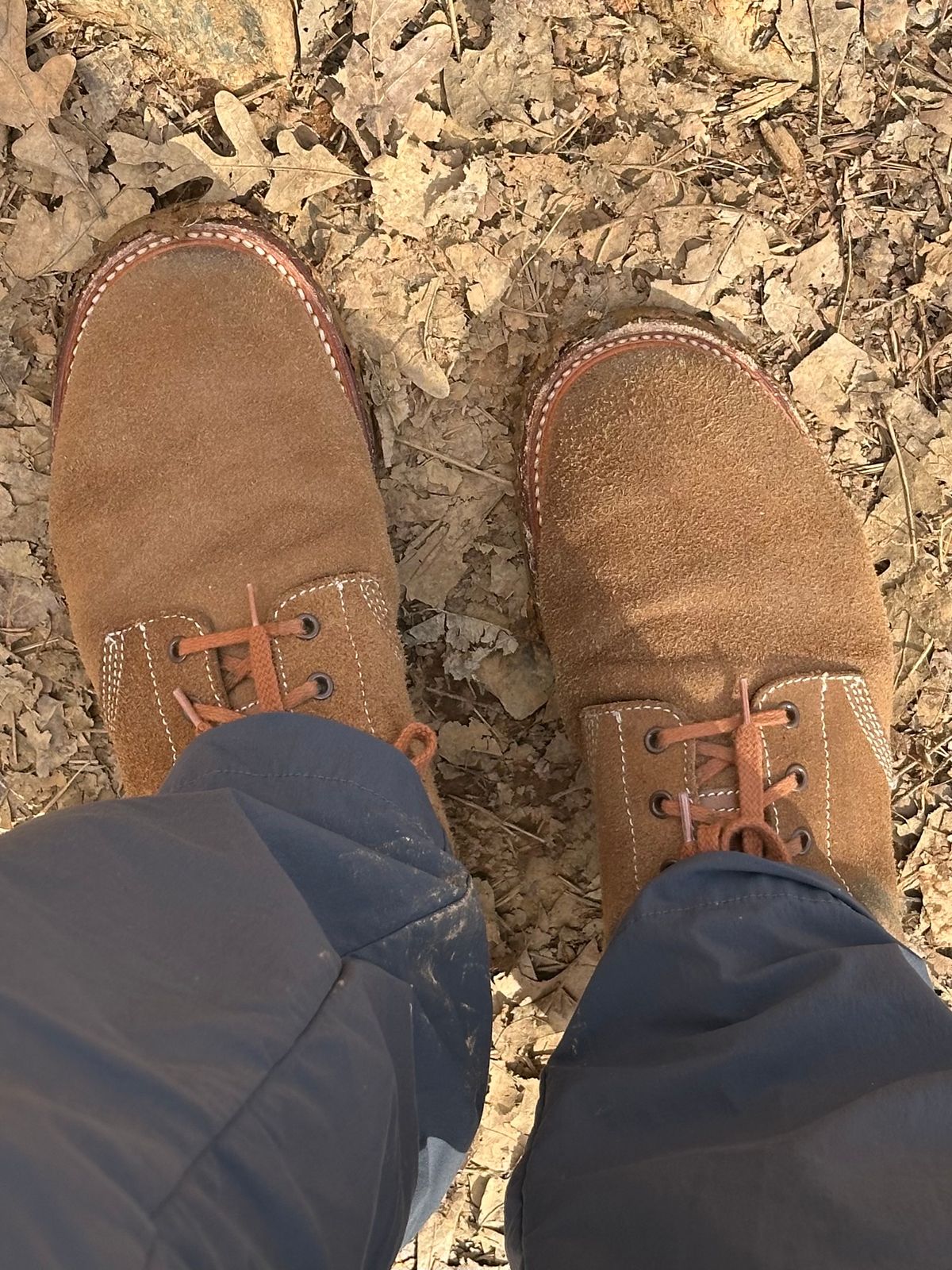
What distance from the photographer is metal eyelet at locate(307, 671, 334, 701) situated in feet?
5.11

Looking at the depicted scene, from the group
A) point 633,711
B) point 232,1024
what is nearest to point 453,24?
point 633,711

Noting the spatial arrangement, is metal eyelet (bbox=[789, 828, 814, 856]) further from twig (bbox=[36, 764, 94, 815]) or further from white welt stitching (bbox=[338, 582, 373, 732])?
twig (bbox=[36, 764, 94, 815])

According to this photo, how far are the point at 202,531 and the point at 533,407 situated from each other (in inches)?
24.0

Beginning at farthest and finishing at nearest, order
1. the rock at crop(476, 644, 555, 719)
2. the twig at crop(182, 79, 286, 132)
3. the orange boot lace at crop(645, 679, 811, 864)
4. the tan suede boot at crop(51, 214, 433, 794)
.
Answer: the rock at crop(476, 644, 555, 719) < the twig at crop(182, 79, 286, 132) < the tan suede boot at crop(51, 214, 433, 794) < the orange boot lace at crop(645, 679, 811, 864)

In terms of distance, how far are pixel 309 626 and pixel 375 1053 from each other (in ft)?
2.56

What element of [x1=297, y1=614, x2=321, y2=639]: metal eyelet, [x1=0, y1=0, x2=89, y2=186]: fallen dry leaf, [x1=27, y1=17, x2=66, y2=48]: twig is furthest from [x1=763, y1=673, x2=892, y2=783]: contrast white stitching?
[x1=27, y1=17, x2=66, y2=48]: twig

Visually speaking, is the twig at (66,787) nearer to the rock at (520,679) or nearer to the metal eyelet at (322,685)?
the metal eyelet at (322,685)

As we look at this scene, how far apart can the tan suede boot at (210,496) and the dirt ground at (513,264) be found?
98mm

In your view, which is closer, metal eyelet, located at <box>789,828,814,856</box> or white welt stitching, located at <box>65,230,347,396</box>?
metal eyelet, located at <box>789,828,814,856</box>

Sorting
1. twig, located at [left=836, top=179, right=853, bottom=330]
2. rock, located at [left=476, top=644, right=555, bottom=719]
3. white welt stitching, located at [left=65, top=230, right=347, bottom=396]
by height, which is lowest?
rock, located at [left=476, top=644, right=555, bottom=719]

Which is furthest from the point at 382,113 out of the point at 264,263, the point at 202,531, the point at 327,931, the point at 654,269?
the point at 327,931

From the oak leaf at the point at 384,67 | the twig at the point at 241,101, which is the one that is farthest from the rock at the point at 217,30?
the oak leaf at the point at 384,67

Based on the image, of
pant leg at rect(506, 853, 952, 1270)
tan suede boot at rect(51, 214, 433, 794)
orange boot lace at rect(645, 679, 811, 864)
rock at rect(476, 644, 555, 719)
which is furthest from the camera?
rock at rect(476, 644, 555, 719)

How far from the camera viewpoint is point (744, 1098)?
3.47ft
